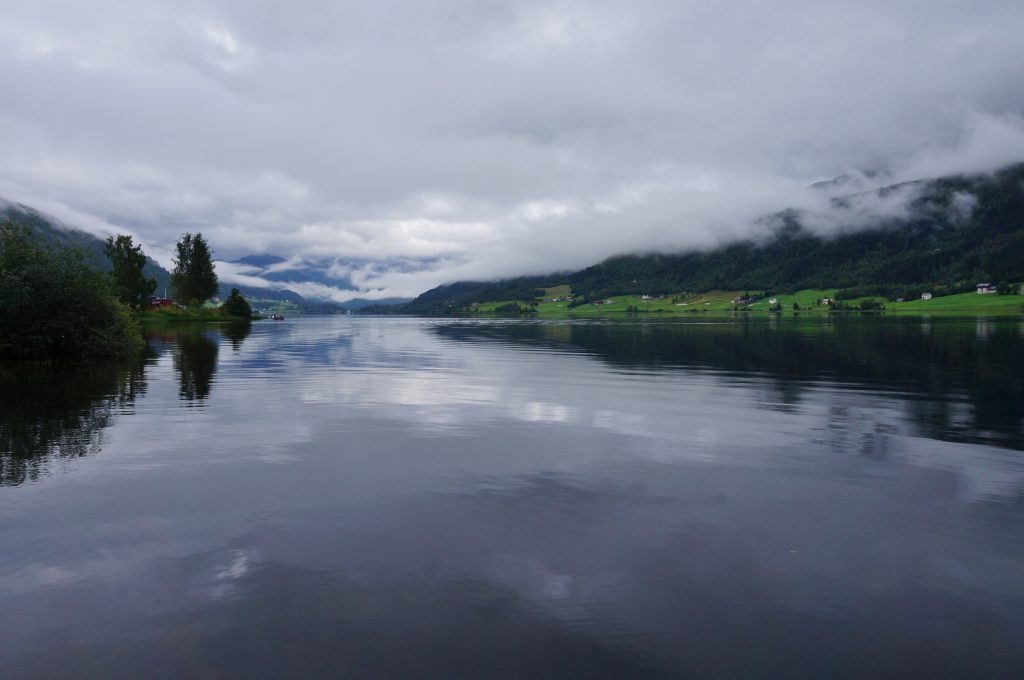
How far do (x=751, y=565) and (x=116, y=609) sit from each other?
438 inches

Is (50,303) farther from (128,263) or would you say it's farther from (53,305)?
(128,263)

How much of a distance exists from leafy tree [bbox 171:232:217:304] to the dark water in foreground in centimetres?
16787

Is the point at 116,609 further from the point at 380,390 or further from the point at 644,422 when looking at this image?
the point at 380,390

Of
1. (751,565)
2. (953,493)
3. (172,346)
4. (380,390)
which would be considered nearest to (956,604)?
(751,565)

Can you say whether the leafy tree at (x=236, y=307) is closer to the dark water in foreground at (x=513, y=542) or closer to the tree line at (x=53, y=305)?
the tree line at (x=53, y=305)

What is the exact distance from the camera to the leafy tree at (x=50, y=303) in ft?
157

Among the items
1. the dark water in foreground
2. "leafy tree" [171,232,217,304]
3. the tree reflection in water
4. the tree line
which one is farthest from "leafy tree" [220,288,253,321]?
the dark water in foreground

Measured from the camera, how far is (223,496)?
51.2 feet

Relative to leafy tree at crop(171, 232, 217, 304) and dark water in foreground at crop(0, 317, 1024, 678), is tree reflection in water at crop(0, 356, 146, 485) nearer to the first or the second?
dark water in foreground at crop(0, 317, 1024, 678)

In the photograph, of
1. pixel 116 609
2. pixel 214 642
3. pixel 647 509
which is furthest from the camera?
pixel 647 509

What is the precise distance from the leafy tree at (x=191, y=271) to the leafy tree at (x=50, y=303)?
135 metres

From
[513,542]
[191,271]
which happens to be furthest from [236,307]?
[513,542]

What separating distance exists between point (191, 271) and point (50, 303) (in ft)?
468

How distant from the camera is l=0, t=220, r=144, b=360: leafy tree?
4784 centimetres
